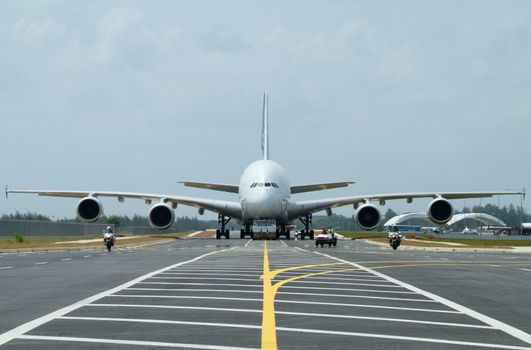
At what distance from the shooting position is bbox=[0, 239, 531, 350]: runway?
9.76 meters

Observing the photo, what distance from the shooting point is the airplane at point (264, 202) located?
65125mm

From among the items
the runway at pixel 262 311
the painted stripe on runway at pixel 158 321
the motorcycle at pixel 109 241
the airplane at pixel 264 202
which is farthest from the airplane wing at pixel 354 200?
the painted stripe on runway at pixel 158 321

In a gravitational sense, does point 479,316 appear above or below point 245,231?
below

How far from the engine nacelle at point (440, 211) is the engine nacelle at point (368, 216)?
378cm

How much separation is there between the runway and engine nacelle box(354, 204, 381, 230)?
42.6 metres

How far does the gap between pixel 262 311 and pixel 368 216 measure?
54.0 meters

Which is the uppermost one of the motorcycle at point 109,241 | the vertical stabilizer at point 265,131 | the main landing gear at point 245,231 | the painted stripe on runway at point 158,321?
the vertical stabilizer at point 265,131

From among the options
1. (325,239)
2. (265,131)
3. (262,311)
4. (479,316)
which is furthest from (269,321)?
(265,131)

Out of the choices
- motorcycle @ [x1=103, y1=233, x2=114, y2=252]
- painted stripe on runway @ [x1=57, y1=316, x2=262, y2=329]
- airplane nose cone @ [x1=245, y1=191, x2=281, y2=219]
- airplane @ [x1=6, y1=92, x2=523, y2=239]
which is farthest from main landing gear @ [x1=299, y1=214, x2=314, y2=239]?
painted stripe on runway @ [x1=57, y1=316, x2=262, y2=329]

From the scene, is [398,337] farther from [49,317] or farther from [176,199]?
[176,199]

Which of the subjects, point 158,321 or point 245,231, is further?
point 245,231

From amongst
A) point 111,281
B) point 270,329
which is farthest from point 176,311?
point 111,281

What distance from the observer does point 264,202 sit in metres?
65.4

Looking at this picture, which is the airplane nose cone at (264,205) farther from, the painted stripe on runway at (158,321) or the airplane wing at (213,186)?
the painted stripe on runway at (158,321)
